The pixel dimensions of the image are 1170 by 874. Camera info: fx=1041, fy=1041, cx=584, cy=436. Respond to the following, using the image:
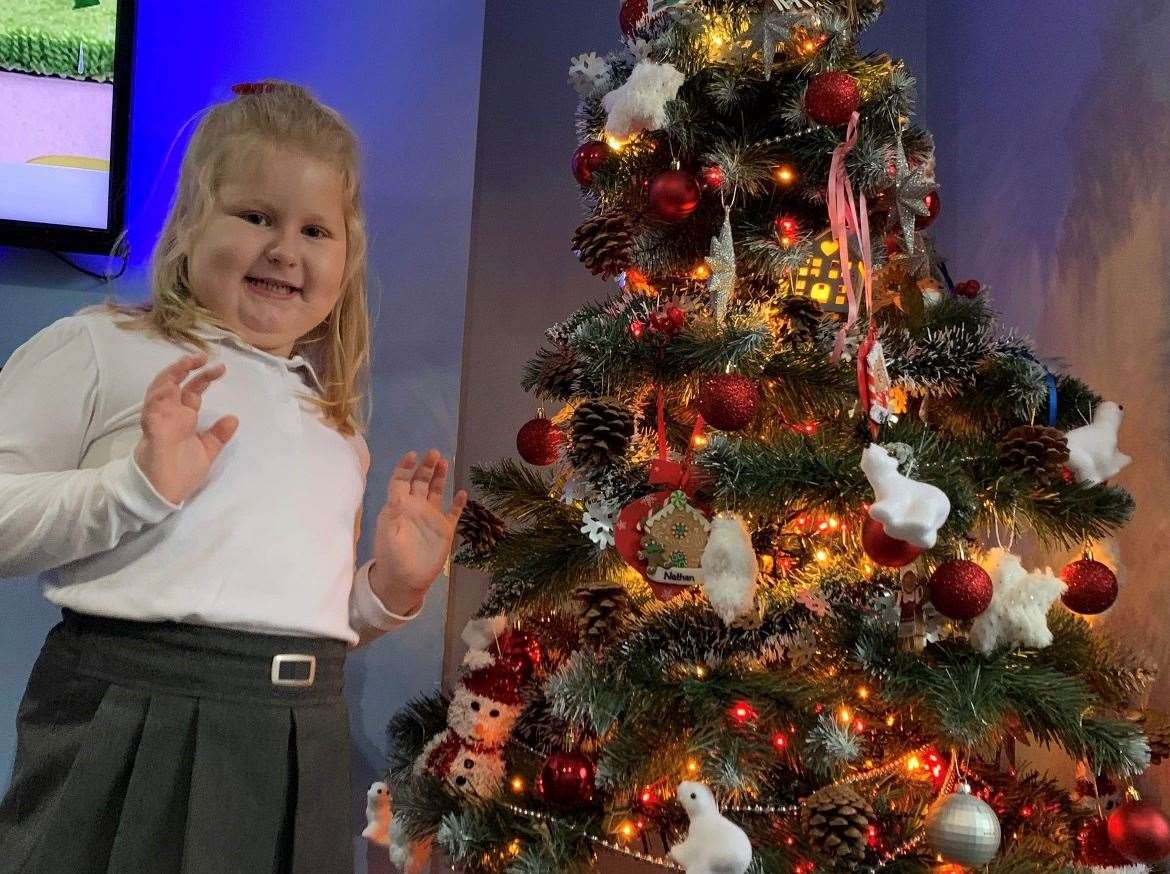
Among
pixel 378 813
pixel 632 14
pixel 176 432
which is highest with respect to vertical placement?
pixel 632 14

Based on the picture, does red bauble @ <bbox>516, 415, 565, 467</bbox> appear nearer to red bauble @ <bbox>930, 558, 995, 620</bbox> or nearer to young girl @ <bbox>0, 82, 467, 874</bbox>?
young girl @ <bbox>0, 82, 467, 874</bbox>

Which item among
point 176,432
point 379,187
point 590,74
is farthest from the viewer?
point 379,187

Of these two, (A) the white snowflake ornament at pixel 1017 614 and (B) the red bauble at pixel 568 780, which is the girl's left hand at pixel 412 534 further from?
(A) the white snowflake ornament at pixel 1017 614

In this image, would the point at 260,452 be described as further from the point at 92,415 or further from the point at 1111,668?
the point at 1111,668

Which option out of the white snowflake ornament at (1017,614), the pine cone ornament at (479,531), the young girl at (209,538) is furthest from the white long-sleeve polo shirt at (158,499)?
the white snowflake ornament at (1017,614)

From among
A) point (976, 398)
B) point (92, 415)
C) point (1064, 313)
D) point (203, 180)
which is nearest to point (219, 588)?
point (92, 415)

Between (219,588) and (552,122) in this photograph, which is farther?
(552,122)

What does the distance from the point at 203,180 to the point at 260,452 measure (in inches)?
11.8

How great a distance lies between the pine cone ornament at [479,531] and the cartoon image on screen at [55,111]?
2.31ft

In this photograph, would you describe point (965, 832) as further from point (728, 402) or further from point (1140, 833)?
point (728, 402)

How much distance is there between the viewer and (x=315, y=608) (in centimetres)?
105

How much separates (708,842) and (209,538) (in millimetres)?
540

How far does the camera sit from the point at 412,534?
3.95 ft

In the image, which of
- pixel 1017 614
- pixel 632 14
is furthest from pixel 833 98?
pixel 1017 614
